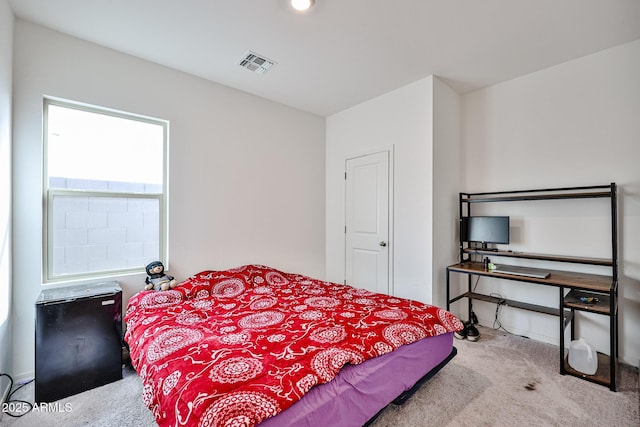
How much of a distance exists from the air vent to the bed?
7.03 feet

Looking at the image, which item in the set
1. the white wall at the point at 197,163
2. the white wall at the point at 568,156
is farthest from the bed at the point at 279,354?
the white wall at the point at 568,156

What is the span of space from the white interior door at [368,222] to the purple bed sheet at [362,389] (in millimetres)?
1632

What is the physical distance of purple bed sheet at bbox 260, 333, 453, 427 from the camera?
47.6 inches

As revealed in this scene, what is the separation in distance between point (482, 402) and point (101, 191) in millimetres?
3454


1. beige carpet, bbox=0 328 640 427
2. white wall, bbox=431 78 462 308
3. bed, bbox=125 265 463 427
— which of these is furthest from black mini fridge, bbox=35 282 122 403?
white wall, bbox=431 78 462 308

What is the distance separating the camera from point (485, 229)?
3.11 m

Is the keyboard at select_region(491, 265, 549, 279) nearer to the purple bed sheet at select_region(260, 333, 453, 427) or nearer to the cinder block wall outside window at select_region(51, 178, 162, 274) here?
the purple bed sheet at select_region(260, 333, 453, 427)

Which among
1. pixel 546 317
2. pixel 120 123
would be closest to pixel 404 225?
pixel 546 317

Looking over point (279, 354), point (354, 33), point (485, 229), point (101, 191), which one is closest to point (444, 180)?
point (485, 229)

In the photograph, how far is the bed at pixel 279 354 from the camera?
1.16 meters

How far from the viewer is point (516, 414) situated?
6.04 ft

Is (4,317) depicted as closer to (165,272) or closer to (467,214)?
(165,272)

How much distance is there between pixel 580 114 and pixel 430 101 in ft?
4.44

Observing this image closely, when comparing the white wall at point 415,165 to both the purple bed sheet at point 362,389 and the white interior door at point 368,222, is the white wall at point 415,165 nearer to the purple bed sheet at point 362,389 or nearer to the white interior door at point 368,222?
the white interior door at point 368,222
